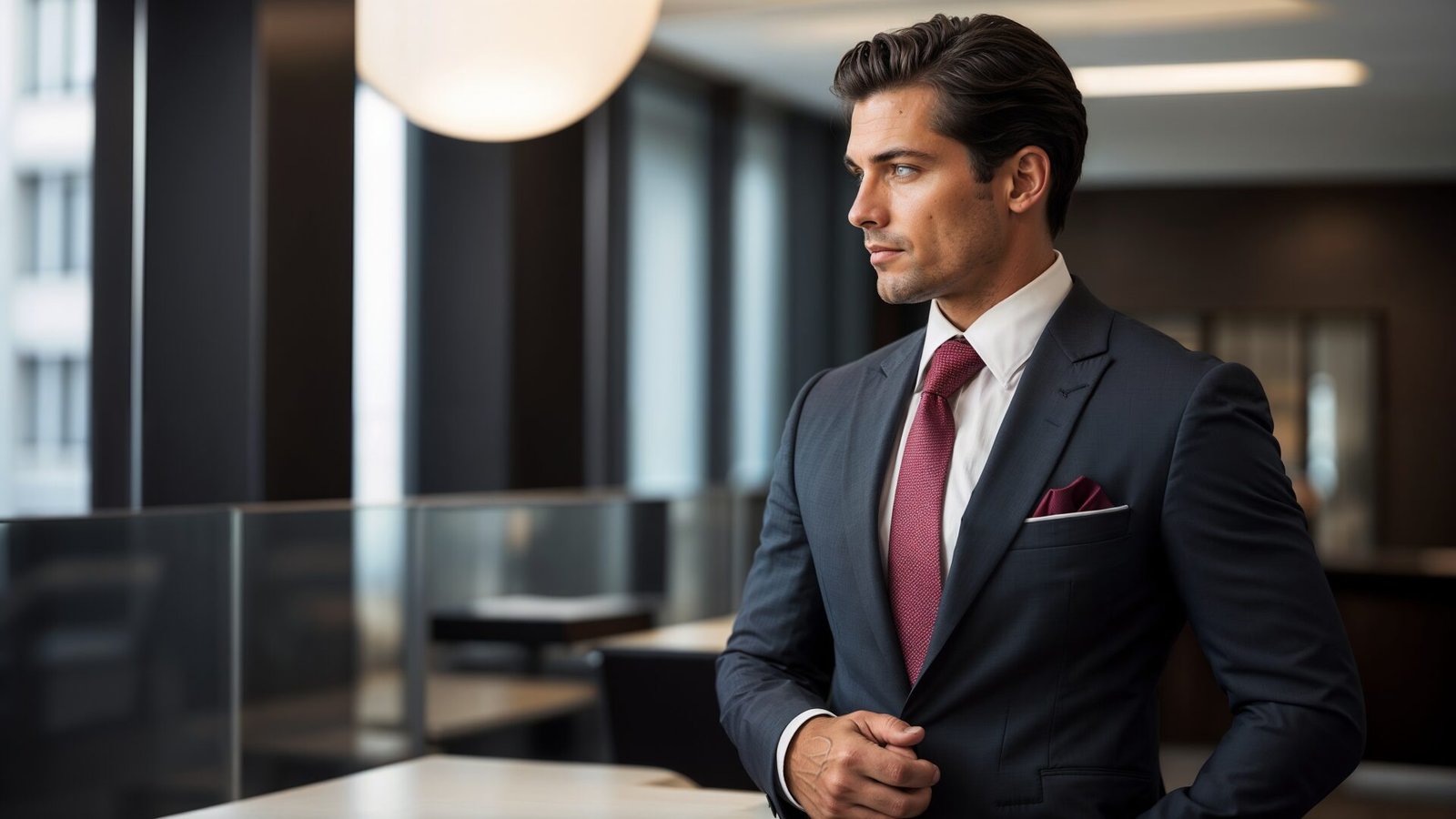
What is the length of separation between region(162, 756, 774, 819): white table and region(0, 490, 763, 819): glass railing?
711 mm

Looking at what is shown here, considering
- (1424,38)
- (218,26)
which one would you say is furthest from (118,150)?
(1424,38)

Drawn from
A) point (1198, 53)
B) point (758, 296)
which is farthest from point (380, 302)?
point (1198, 53)

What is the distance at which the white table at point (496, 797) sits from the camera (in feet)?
6.21

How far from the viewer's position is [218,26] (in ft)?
13.4

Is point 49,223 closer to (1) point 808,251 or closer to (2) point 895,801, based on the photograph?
(2) point 895,801

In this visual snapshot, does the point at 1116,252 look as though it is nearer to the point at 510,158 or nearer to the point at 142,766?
the point at 510,158

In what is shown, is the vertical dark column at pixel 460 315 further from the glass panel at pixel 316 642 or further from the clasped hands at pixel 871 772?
the clasped hands at pixel 871 772

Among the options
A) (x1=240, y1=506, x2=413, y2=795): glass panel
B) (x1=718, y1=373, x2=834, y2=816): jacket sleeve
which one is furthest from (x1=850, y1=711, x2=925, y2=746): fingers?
(x1=240, y1=506, x2=413, y2=795): glass panel

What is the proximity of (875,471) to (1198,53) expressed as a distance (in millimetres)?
6055

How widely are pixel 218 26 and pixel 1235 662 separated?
3369 millimetres

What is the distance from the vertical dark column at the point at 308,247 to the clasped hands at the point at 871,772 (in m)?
2.77

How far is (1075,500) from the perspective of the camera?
1.52 meters

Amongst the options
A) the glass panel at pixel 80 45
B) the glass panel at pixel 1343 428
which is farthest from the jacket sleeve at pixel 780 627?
the glass panel at pixel 1343 428

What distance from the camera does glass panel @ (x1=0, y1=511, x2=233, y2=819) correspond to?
2531mm
